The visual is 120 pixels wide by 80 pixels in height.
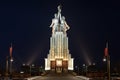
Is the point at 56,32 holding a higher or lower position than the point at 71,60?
higher

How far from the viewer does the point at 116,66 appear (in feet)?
458

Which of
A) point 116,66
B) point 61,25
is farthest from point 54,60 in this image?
point 116,66

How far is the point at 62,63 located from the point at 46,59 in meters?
6.42

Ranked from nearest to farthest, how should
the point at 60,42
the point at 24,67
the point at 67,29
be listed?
the point at 60,42 < the point at 67,29 < the point at 24,67

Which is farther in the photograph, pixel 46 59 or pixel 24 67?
pixel 24 67

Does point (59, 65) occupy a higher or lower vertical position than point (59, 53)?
lower

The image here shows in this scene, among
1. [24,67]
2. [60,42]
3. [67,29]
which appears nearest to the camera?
[60,42]

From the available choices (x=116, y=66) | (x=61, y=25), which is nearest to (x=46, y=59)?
(x=61, y=25)

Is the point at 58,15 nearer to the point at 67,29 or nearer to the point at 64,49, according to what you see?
the point at 67,29

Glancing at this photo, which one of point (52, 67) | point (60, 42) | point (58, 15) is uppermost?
point (58, 15)

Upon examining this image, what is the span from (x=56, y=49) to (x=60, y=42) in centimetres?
299

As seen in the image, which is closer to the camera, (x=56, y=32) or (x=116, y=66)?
(x=56, y=32)

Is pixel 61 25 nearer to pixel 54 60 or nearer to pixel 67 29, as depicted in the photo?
pixel 67 29

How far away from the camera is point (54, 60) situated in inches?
4968
